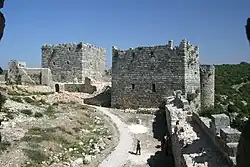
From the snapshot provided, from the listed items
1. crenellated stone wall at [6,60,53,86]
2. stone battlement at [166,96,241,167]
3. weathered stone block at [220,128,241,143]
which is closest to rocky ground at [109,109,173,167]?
stone battlement at [166,96,241,167]

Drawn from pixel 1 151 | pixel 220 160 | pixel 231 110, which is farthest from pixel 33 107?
pixel 231 110

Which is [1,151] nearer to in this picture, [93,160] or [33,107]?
[93,160]

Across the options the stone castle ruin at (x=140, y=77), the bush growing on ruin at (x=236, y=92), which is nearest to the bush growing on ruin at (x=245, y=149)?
the stone castle ruin at (x=140, y=77)

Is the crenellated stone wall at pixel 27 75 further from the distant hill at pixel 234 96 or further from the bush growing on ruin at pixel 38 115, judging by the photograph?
the distant hill at pixel 234 96

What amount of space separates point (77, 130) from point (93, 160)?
459 centimetres

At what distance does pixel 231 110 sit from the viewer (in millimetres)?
34594

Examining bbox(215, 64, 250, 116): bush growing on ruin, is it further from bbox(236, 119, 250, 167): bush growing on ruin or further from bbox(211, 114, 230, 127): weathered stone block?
bbox(236, 119, 250, 167): bush growing on ruin

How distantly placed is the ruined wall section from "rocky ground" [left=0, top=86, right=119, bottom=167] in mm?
3061

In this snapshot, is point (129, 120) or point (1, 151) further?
point (129, 120)

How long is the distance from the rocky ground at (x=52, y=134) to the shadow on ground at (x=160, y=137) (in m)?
2.43

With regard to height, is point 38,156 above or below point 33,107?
below

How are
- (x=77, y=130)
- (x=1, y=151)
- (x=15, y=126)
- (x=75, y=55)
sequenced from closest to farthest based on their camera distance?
(x=1, y=151), (x=15, y=126), (x=77, y=130), (x=75, y=55)

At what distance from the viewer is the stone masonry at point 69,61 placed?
113ft

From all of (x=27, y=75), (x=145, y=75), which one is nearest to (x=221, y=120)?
(x=145, y=75)
